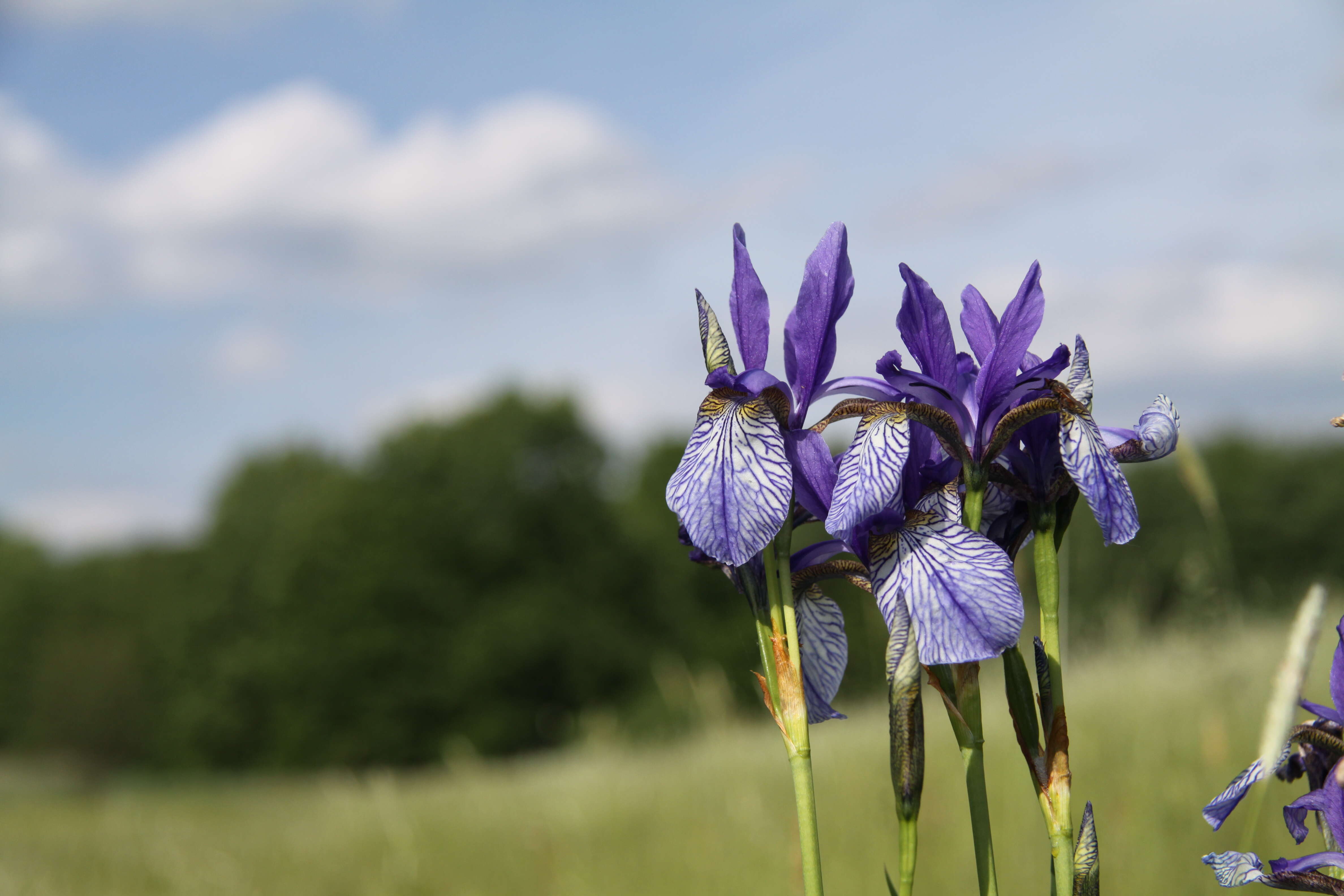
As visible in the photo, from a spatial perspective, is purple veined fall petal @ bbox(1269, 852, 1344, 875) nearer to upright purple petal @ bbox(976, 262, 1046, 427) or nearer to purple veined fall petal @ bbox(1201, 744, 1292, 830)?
purple veined fall petal @ bbox(1201, 744, 1292, 830)

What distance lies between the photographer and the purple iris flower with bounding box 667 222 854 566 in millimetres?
1205

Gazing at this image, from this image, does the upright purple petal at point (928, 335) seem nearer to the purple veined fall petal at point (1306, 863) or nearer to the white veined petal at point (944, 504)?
the white veined petal at point (944, 504)

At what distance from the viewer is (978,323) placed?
143 cm

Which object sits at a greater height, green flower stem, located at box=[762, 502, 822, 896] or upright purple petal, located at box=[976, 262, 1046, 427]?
upright purple petal, located at box=[976, 262, 1046, 427]

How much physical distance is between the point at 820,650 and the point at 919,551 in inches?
12.7

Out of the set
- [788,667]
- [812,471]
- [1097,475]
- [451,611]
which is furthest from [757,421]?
[451,611]

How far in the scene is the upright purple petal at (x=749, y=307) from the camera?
1391 millimetres

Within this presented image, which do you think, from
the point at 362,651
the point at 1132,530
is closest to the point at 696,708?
the point at 1132,530

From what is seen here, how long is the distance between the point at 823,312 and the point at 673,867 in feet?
17.1

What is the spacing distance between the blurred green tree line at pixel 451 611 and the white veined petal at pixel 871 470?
78.2ft

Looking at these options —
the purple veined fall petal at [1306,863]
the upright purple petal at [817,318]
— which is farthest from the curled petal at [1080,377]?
the purple veined fall petal at [1306,863]

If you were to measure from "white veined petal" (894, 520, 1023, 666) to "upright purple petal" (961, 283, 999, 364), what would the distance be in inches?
12.9

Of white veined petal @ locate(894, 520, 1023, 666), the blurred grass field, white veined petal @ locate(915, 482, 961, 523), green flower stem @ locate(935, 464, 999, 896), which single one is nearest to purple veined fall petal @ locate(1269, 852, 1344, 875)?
green flower stem @ locate(935, 464, 999, 896)

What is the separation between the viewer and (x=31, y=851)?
9594 millimetres
